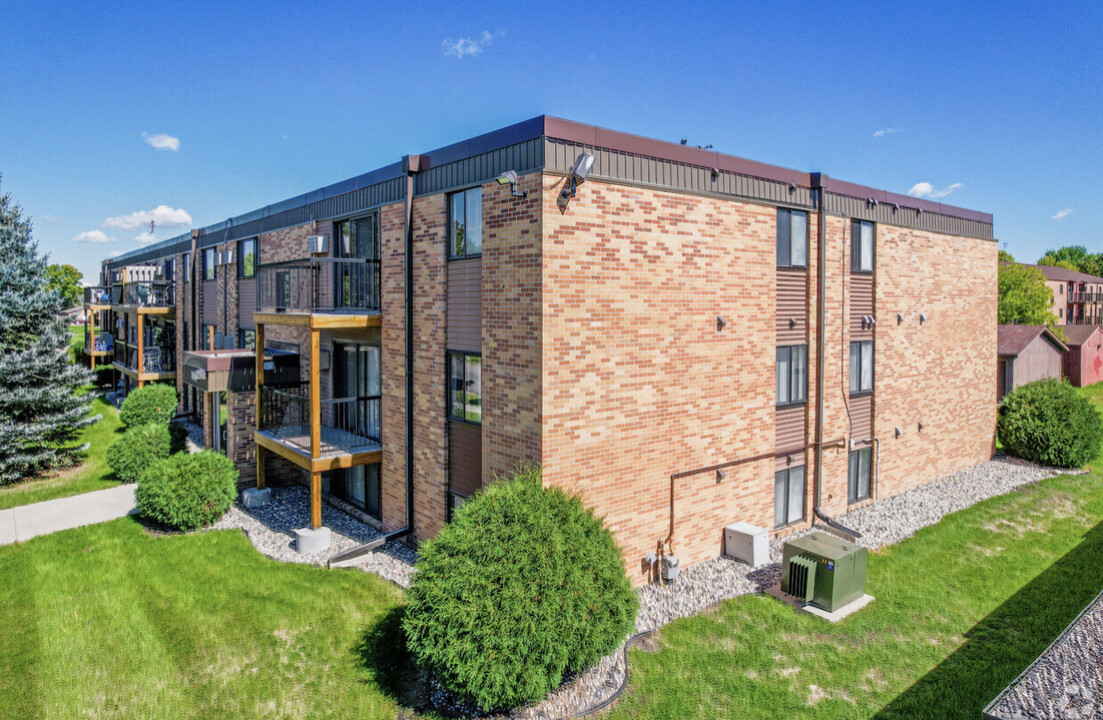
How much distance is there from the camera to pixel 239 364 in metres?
16.3

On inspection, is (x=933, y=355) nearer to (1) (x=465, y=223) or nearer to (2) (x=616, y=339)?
(2) (x=616, y=339)

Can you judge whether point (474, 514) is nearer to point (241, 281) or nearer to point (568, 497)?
point (568, 497)

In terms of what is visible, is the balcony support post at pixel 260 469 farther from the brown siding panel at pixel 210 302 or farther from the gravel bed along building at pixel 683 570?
the brown siding panel at pixel 210 302

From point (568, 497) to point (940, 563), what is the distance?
7.87 metres

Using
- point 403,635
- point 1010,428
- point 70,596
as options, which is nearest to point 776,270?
point 403,635

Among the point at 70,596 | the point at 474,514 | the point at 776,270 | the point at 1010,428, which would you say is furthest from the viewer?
the point at 1010,428

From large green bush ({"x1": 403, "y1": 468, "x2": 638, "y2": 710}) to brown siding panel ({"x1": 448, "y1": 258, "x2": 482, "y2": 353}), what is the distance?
131 inches

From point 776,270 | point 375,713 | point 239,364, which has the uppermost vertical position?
point 776,270

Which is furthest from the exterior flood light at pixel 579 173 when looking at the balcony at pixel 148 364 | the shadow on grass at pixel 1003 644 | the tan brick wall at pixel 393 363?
the balcony at pixel 148 364

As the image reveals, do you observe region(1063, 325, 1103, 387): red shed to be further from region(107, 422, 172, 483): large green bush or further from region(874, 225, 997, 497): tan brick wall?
region(107, 422, 172, 483): large green bush

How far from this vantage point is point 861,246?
15.0 metres

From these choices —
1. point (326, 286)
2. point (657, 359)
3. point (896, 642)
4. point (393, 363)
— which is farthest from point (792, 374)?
point (326, 286)

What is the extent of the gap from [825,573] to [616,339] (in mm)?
5042

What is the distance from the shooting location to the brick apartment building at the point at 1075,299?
5809 centimetres
